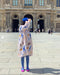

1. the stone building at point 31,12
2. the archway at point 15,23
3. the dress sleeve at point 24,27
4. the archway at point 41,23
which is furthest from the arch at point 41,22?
the dress sleeve at point 24,27

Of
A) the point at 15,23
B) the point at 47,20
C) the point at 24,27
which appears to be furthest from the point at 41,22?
the point at 24,27

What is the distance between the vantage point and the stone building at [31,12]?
156ft

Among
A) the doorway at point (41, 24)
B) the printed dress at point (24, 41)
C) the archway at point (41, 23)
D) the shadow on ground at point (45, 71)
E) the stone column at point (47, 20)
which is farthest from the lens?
the doorway at point (41, 24)

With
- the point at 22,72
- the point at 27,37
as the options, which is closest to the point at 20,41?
the point at 27,37

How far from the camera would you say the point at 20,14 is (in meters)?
48.0

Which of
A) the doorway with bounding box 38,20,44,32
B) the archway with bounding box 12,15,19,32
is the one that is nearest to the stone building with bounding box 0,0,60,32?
the archway with bounding box 12,15,19,32

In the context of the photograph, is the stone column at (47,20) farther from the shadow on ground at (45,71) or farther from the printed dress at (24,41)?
the printed dress at (24,41)

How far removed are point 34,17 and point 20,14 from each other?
16.2 ft

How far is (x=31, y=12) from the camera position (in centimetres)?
4800

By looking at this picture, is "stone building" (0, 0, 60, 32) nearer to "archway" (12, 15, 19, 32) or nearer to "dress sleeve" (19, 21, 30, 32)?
"archway" (12, 15, 19, 32)

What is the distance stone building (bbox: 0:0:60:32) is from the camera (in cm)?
4753

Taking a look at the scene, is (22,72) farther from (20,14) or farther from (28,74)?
(20,14)

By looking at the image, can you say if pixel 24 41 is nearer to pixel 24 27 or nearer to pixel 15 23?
pixel 24 27

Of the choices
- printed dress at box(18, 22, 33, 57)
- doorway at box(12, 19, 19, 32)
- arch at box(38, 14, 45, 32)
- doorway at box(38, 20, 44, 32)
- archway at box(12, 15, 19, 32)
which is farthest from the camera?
doorway at box(38, 20, 44, 32)
